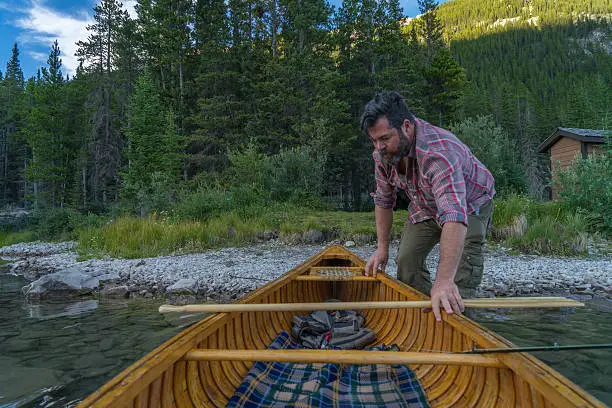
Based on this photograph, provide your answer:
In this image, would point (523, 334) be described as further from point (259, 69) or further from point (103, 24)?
point (103, 24)

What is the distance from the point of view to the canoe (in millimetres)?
1220

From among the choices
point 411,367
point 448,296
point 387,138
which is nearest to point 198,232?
point 411,367

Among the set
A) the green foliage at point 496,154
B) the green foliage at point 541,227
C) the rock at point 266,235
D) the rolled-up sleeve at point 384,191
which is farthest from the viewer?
the green foliage at point 496,154

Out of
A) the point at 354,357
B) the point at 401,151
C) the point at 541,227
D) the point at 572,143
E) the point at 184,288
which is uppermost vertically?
the point at 572,143

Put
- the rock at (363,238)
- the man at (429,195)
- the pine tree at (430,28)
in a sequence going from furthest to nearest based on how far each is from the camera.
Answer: the pine tree at (430,28)
the rock at (363,238)
the man at (429,195)

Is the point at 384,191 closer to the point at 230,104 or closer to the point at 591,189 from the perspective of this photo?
the point at 591,189

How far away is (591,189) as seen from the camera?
952 centimetres

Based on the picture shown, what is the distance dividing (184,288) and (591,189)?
10471 mm

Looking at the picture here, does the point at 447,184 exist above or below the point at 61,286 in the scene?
above

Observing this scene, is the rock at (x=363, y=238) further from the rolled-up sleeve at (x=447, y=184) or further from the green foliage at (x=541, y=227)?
the rolled-up sleeve at (x=447, y=184)

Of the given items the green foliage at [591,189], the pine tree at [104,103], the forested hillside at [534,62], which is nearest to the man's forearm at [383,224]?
the green foliage at [591,189]

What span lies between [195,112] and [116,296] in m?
21.6

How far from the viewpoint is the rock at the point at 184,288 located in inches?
251

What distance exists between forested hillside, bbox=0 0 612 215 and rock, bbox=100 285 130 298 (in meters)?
6.20
